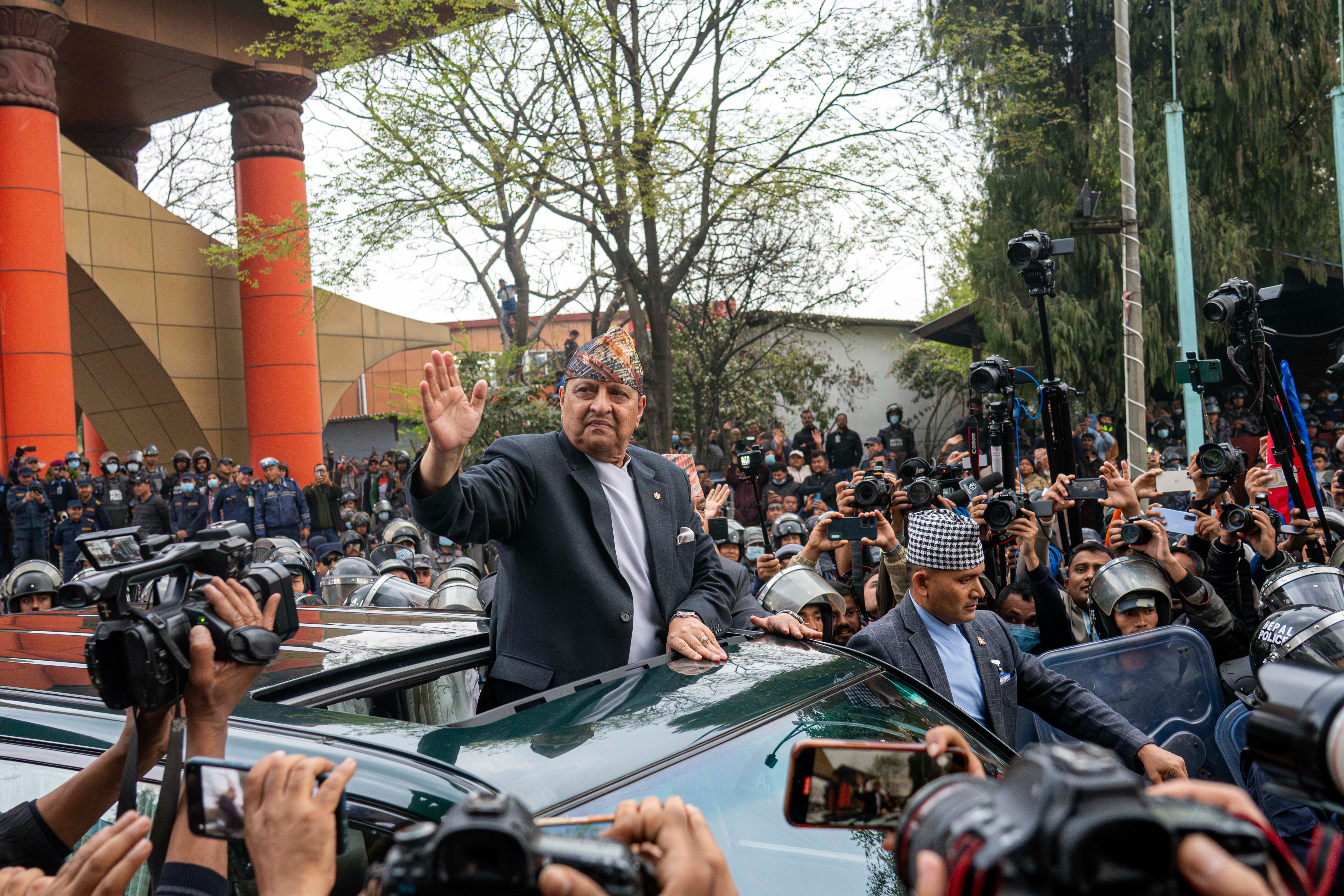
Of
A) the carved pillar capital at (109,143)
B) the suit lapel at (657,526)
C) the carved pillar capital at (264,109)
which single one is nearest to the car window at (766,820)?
the suit lapel at (657,526)

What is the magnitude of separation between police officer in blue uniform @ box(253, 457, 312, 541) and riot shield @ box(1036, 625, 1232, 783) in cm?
1250

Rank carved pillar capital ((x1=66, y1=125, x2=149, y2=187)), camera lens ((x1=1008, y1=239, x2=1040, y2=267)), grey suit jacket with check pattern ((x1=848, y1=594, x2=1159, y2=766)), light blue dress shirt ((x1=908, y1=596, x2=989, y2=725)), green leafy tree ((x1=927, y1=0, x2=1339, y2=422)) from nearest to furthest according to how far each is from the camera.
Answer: grey suit jacket with check pattern ((x1=848, y1=594, x2=1159, y2=766)) → light blue dress shirt ((x1=908, y1=596, x2=989, y2=725)) → camera lens ((x1=1008, y1=239, x2=1040, y2=267)) → green leafy tree ((x1=927, y1=0, x2=1339, y2=422)) → carved pillar capital ((x1=66, y1=125, x2=149, y2=187))

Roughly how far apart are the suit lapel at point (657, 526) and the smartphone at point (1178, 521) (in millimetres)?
2640

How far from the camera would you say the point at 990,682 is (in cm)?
375

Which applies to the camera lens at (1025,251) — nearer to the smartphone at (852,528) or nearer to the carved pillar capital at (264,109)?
the smartphone at (852,528)

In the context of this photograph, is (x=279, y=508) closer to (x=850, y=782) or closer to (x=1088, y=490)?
(x=1088, y=490)

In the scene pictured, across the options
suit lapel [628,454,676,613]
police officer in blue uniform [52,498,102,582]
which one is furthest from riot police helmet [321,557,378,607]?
police officer in blue uniform [52,498,102,582]

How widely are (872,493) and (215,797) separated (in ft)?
13.5

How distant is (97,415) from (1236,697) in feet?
69.8

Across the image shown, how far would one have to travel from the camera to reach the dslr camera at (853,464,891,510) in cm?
529

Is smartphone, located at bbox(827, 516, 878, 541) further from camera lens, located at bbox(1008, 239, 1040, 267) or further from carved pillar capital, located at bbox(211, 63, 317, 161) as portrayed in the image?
carved pillar capital, located at bbox(211, 63, 317, 161)

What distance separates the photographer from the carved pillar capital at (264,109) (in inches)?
728

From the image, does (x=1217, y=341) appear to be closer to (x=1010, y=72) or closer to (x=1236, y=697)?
(x=1010, y=72)

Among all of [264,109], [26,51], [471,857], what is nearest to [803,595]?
[471,857]
